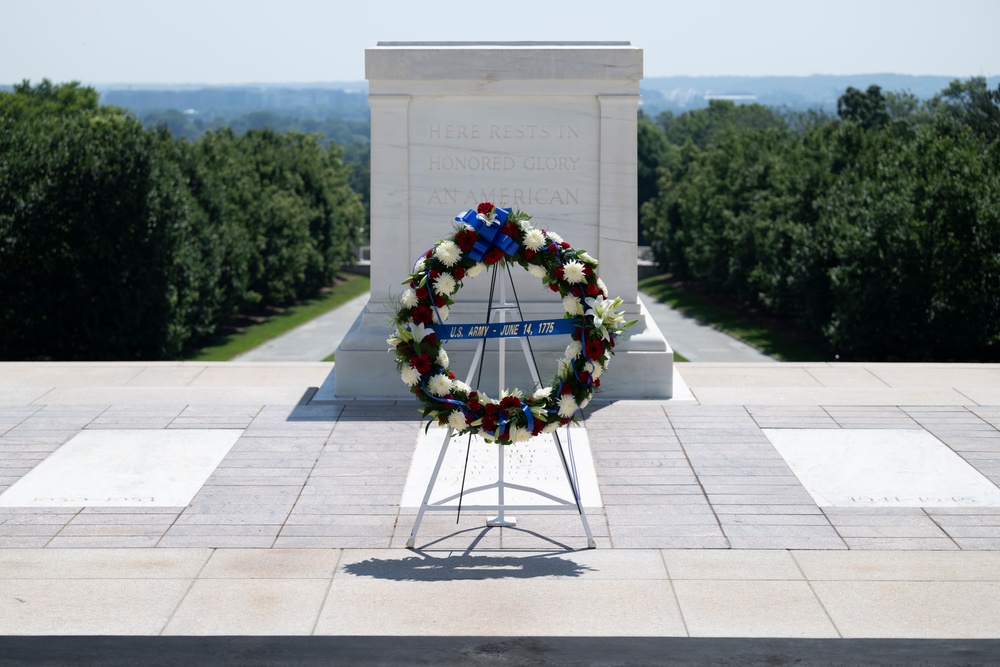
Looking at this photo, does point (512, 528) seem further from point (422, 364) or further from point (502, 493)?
point (422, 364)

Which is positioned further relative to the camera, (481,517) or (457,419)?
(481,517)

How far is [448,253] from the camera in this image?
8023 mm

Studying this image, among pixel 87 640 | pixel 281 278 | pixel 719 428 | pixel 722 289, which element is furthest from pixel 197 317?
pixel 87 640

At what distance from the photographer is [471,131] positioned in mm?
12219

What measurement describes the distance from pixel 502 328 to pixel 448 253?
1.96 feet

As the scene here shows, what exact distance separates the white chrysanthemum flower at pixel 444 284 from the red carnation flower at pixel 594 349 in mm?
959

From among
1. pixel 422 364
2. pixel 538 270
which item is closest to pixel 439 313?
pixel 422 364

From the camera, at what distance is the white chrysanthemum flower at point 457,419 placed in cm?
790

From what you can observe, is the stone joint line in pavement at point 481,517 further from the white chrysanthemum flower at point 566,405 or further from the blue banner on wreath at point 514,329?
the blue banner on wreath at point 514,329

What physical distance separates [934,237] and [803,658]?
24014 mm

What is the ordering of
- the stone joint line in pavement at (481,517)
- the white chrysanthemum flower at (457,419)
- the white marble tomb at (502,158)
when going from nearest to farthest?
the white chrysanthemum flower at (457,419) → the stone joint line in pavement at (481,517) → the white marble tomb at (502,158)

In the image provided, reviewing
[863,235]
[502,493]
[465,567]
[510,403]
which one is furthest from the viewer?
[863,235]

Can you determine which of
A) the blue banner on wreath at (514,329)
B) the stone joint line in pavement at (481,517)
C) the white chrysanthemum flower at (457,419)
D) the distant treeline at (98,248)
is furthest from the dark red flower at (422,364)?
the distant treeline at (98,248)

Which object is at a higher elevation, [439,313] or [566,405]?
[439,313]
